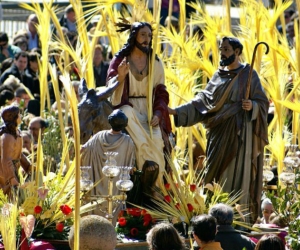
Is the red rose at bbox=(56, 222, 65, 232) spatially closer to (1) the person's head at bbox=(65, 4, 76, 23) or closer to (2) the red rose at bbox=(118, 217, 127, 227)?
(2) the red rose at bbox=(118, 217, 127, 227)

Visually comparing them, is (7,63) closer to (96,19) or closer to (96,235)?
(96,19)

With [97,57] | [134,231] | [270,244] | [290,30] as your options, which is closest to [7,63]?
[97,57]

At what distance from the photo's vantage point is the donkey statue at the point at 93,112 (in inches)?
534

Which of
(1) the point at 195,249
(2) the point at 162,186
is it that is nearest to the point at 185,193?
(2) the point at 162,186

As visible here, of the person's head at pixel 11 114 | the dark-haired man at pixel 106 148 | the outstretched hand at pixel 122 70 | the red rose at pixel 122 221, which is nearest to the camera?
the red rose at pixel 122 221

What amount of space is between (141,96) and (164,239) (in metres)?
5.25

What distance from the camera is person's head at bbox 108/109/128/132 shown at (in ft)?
41.4

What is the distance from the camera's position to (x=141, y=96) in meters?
14.1

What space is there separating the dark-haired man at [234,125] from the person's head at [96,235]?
6.22m

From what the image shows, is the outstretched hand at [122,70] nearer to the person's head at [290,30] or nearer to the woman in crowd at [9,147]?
the woman in crowd at [9,147]

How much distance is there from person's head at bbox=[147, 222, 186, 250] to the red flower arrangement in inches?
140

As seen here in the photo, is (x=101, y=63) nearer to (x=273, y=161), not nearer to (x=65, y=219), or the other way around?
(x=273, y=161)

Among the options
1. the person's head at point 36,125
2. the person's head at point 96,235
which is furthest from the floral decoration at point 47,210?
the person's head at point 36,125

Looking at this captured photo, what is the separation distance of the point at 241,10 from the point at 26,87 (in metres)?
3.92
